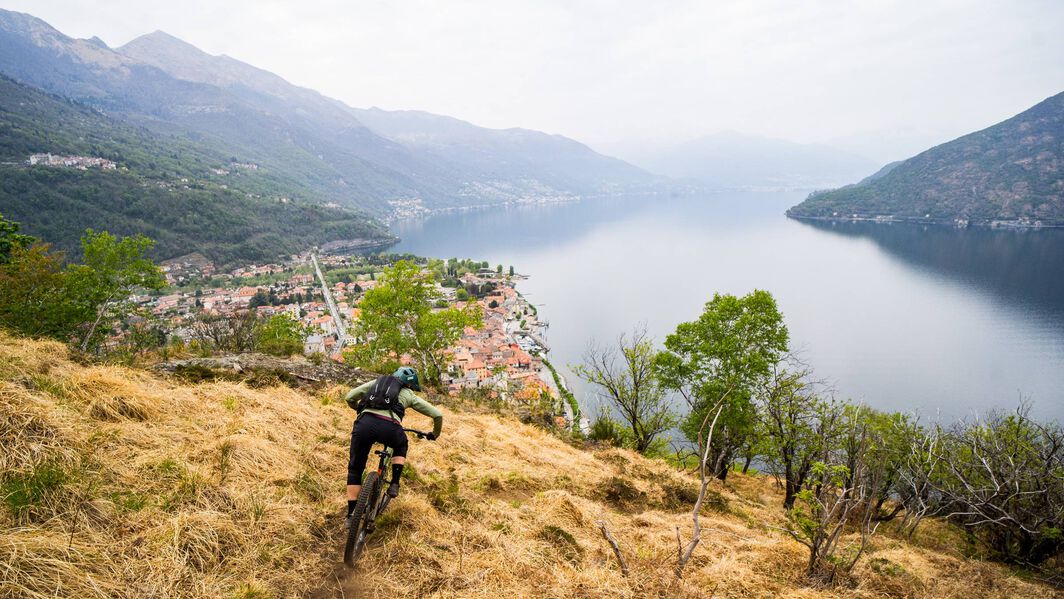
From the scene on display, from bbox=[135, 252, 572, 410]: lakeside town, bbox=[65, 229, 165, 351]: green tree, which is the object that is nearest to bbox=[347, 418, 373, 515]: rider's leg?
bbox=[65, 229, 165, 351]: green tree

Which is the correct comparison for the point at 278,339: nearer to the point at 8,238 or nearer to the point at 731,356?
the point at 8,238

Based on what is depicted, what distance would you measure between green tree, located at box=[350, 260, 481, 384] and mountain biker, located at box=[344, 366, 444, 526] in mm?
10531

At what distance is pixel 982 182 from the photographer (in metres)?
137

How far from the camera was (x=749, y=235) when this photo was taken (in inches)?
5089

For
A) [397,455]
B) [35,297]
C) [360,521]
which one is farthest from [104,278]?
[360,521]

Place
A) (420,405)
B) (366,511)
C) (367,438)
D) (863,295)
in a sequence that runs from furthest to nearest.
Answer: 1. (863,295)
2. (420,405)
3. (367,438)
4. (366,511)

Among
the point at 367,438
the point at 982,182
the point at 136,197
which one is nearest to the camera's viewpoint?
the point at 367,438

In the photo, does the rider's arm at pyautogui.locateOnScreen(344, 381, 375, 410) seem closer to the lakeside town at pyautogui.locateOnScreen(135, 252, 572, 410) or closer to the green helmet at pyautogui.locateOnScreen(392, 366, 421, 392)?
the green helmet at pyautogui.locateOnScreen(392, 366, 421, 392)

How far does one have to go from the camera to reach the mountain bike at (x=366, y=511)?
4168 millimetres

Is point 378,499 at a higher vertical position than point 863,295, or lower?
higher

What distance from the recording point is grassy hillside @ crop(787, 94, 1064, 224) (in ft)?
406

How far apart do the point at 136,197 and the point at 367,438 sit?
124 meters

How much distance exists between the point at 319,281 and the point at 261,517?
9207cm

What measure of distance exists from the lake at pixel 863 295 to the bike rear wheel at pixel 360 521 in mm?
22023
